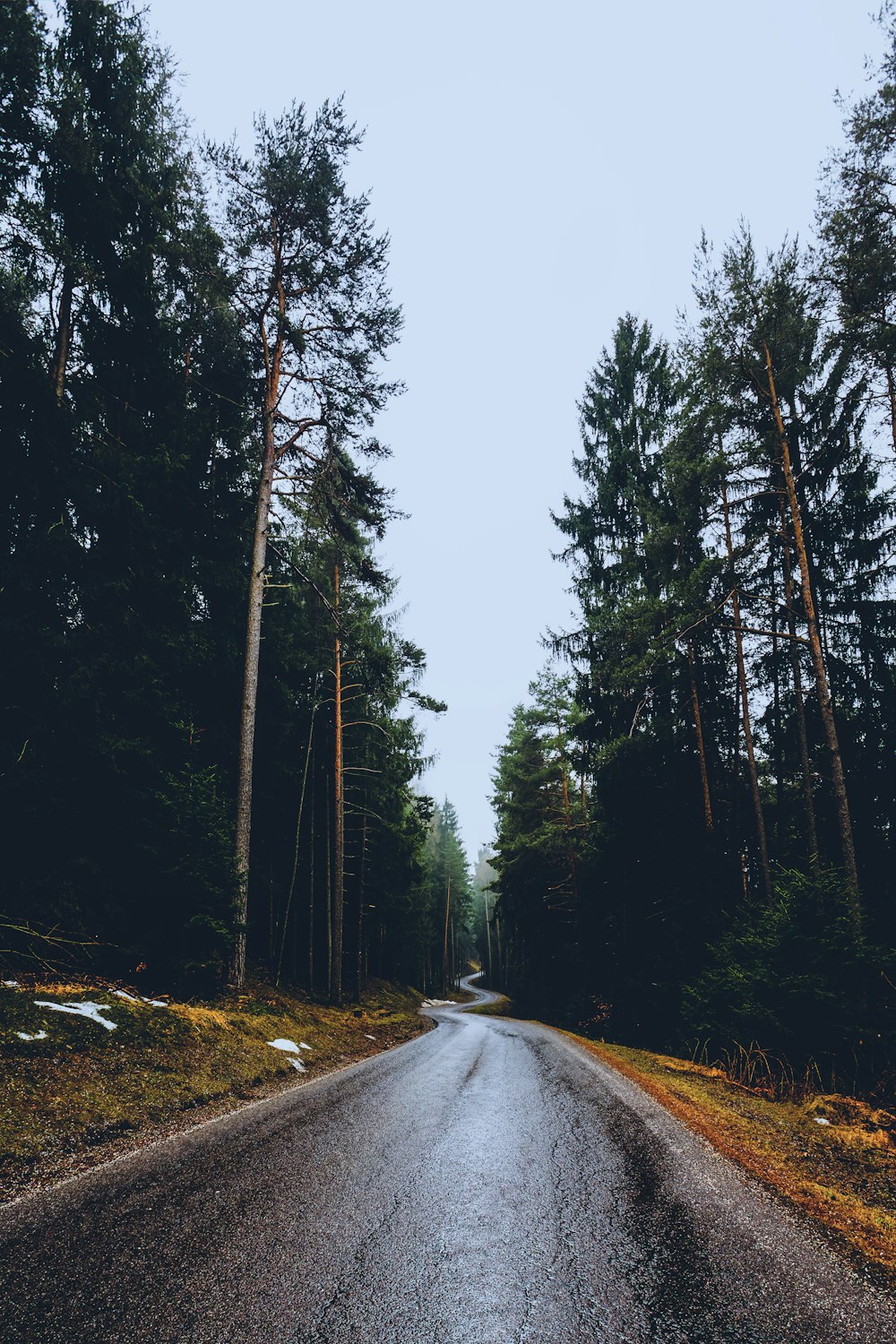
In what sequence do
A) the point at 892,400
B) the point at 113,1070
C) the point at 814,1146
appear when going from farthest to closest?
1. the point at 892,400
2. the point at 113,1070
3. the point at 814,1146

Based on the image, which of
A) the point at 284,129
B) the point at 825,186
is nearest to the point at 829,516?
the point at 825,186

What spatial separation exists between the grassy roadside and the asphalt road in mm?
280

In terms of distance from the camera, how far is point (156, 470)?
8.41 m

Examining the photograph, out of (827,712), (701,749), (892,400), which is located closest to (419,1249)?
(827,712)

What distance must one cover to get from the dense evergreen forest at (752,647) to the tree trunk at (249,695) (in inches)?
283

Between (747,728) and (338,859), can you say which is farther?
(338,859)

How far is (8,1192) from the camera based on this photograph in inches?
112

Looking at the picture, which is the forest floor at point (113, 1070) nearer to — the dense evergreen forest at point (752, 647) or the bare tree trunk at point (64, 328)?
the dense evergreen forest at point (752, 647)

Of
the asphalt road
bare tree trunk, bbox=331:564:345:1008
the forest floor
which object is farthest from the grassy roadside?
bare tree trunk, bbox=331:564:345:1008

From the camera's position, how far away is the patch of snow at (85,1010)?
508 cm

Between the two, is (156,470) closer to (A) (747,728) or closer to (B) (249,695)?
(B) (249,695)

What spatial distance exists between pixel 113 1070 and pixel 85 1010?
90 centimetres

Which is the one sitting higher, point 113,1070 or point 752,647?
point 752,647

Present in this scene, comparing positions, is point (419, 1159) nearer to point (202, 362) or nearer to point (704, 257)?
point (202, 362)
